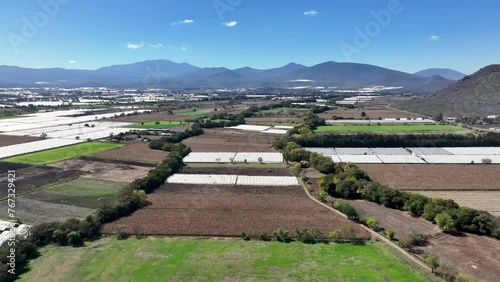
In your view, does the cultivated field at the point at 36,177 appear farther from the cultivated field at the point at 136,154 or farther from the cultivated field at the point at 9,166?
the cultivated field at the point at 136,154

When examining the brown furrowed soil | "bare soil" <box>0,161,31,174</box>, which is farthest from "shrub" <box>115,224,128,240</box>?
"bare soil" <box>0,161,31,174</box>

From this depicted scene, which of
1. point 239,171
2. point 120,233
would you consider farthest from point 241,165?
point 120,233

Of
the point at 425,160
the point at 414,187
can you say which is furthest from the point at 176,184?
the point at 425,160

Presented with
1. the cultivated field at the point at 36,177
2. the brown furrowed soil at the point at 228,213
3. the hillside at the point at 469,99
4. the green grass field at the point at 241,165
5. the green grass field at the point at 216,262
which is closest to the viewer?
the green grass field at the point at 216,262

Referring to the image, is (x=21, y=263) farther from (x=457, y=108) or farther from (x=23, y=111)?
(x=457, y=108)

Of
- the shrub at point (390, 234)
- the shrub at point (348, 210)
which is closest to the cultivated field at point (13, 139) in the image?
the shrub at point (348, 210)

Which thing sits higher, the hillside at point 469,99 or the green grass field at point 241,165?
the hillside at point 469,99
